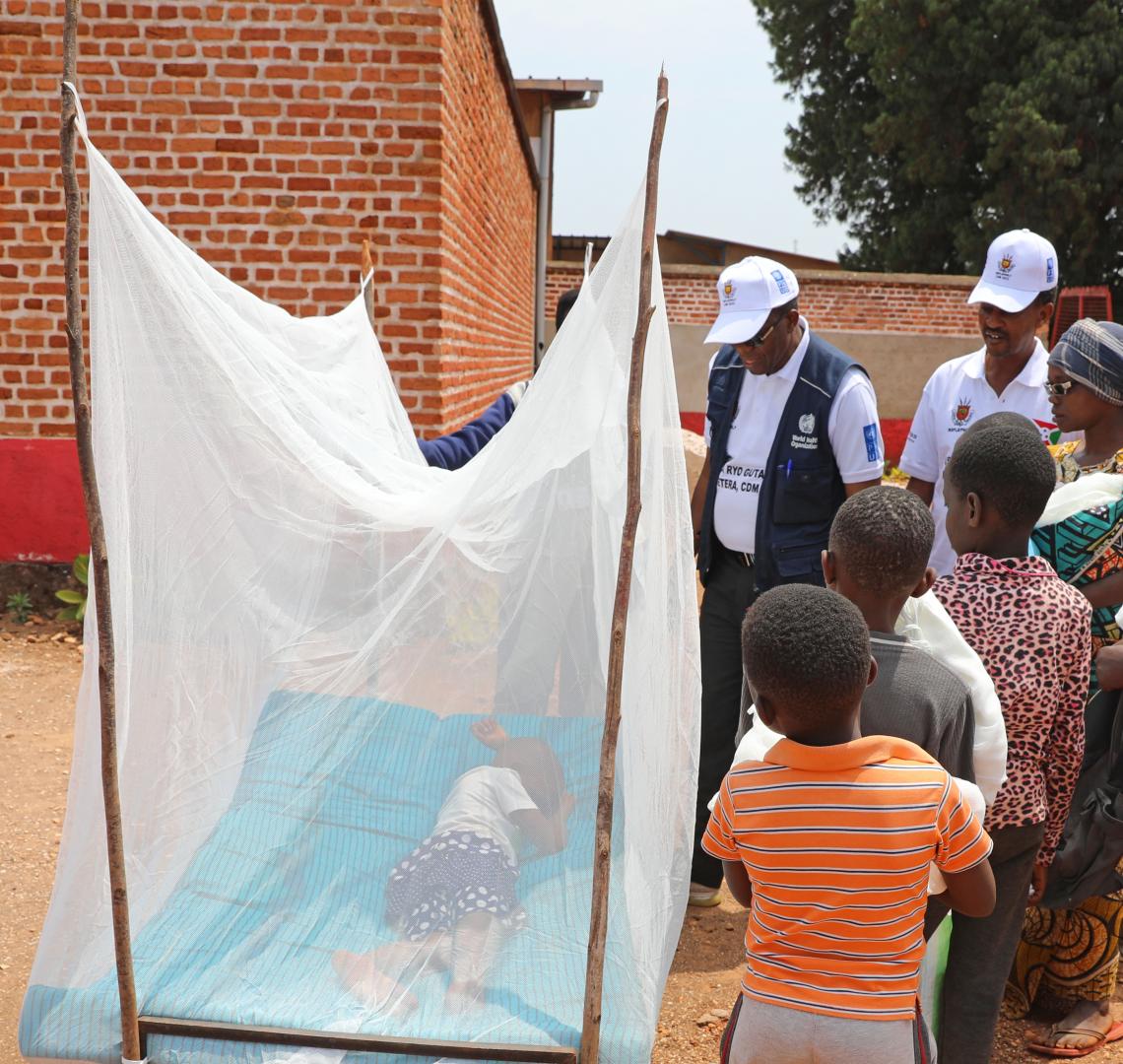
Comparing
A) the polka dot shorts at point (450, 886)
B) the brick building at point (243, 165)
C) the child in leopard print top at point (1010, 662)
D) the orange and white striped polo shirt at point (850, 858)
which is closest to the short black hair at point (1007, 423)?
the child in leopard print top at point (1010, 662)

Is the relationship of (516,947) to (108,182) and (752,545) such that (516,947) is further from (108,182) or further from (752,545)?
(108,182)

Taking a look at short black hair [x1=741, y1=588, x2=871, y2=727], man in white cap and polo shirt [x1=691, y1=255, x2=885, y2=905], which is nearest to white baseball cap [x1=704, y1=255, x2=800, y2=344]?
man in white cap and polo shirt [x1=691, y1=255, x2=885, y2=905]

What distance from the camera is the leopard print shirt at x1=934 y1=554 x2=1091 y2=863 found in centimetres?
202

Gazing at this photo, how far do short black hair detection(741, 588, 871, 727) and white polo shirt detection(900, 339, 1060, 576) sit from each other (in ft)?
5.33

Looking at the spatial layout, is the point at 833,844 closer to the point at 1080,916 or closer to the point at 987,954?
the point at 987,954

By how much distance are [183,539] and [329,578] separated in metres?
0.38

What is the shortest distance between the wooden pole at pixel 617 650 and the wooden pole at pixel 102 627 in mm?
826

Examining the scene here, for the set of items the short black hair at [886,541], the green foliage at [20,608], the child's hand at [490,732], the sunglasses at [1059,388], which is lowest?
the green foliage at [20,608]

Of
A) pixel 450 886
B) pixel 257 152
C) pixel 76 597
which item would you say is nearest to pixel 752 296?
pixel 450 886

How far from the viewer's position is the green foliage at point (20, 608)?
5668mm

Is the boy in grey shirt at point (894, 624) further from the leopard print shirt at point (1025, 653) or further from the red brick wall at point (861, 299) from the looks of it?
the red brick wall at point (861, 299)

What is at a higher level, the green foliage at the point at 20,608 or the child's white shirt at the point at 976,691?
the child's white shirt at the point at 976,691

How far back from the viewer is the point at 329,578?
2627mm

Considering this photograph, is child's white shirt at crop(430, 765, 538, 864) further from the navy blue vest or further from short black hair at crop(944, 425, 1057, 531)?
short black hair at crop(944, 425, 1057, 531)
